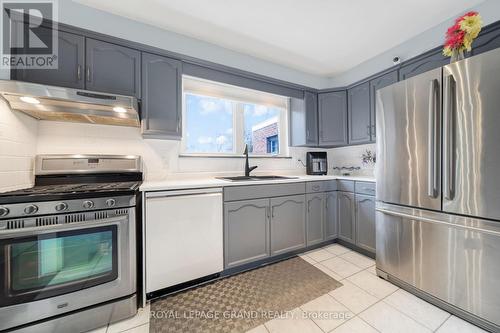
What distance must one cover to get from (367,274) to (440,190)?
41.4 inches

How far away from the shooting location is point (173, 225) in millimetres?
1565

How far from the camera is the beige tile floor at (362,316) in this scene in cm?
125

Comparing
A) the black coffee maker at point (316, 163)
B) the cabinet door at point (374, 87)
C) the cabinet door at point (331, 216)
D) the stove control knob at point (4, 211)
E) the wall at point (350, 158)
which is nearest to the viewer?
the stove control knob at point (4, 211)

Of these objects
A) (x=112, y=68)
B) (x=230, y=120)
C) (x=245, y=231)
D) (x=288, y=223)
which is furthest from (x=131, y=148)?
(x=288, y=223)

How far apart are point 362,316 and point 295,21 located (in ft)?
8.62

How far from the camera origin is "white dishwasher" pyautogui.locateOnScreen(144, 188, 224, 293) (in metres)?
1.49

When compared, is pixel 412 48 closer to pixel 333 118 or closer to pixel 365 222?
pixel 333 118

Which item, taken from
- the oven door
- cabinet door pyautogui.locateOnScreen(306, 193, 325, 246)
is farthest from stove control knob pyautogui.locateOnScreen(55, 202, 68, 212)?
cabinet door pyautogui.locateOnScreen(306, 193, 325, 246)

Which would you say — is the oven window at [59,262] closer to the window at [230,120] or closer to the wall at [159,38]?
the window at [230,120]

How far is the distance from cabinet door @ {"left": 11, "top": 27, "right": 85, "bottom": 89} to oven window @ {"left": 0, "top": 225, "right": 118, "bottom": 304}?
3.86ft

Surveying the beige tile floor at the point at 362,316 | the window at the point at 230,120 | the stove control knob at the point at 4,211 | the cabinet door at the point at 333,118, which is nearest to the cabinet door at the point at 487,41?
the cabinet door at the point at 333,118

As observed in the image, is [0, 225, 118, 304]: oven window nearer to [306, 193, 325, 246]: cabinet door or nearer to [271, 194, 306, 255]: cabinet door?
[271, 194, 306, 255]: cabinet door

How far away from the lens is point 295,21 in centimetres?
188

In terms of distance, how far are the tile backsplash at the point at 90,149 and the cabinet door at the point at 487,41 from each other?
134 cm
